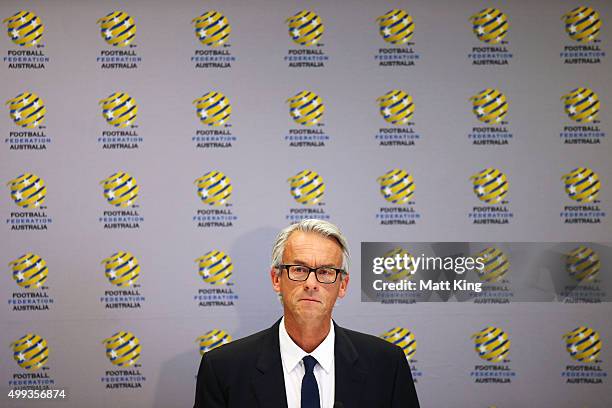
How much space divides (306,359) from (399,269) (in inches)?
48.5

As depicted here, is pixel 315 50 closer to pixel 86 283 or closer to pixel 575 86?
pixel 575 86

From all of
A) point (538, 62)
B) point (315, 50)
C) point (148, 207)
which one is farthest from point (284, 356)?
point (538, 62)

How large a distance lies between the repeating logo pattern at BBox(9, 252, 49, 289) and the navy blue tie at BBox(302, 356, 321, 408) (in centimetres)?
174

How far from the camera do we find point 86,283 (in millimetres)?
2904

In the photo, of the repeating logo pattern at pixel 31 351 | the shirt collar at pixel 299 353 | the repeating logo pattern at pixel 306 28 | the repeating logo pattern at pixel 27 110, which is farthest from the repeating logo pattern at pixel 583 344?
the repeating logo pattern at pixel 27 110

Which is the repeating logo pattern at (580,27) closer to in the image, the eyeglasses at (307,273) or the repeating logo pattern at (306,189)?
the repeating logo pattern at (306,189)

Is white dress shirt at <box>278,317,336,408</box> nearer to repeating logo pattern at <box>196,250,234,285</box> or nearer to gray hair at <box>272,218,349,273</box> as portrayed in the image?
gray hair at <box>272,218,349,273</box>

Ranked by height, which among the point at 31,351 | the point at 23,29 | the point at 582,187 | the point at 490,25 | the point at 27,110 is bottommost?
the point at 31,351

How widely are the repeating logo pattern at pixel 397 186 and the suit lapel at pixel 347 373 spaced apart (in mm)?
1192

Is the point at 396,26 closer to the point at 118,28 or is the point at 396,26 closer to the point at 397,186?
the point at 397,186

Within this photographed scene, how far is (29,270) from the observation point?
114 inches

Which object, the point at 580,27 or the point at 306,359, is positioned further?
the point at 580,27

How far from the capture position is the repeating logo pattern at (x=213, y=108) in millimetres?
2961

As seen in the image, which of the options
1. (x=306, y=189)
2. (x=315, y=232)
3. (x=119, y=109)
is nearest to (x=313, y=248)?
(x=315, y=232)
